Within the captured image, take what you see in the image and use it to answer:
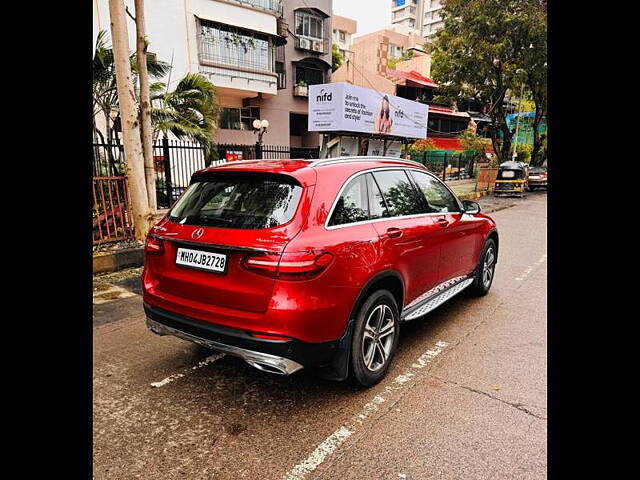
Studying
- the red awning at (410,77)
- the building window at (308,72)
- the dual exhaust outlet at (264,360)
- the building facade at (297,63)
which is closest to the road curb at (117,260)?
the dual exhaust outlet at (264,360)

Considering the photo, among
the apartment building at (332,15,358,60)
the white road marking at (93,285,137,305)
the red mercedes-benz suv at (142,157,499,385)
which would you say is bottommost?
the white road marking at (93,285,137,305)

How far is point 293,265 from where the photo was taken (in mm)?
2619

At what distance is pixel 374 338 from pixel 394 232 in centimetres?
87

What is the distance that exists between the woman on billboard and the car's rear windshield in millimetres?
10911

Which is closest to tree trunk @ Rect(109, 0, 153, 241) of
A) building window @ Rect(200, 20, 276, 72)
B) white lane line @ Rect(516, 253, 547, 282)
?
white lane line @ Rect(516, 253, 547, 282)

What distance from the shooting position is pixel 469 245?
478cm

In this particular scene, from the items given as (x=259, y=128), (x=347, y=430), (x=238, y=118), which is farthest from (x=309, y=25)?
(x=347, y=430)

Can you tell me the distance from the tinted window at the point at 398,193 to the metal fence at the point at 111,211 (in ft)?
18.4

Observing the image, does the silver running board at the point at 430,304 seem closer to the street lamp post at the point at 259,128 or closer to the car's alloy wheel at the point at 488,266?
the car's alloy wheel at the point at 488,266

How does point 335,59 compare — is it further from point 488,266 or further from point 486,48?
point 488,266

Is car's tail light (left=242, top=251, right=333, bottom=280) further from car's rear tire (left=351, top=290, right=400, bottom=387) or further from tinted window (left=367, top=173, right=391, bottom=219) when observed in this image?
tinted window (left=367, top=173, right=391, bottom=219)

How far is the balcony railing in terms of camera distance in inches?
818
